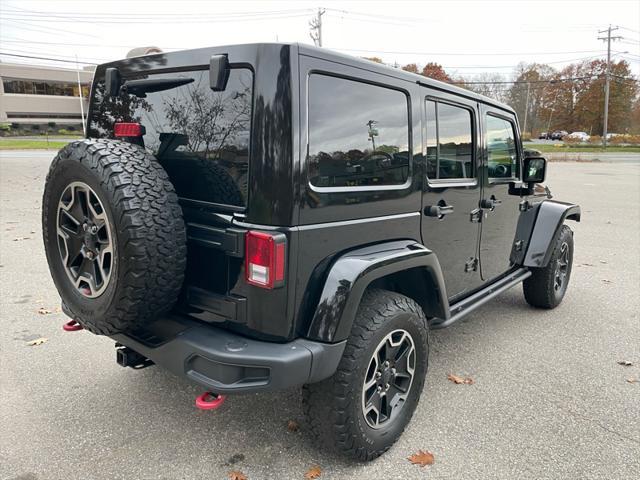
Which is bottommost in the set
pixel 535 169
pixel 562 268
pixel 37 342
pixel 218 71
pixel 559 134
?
pixel 37 342

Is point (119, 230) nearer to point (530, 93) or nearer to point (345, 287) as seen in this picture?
point (345, 287)

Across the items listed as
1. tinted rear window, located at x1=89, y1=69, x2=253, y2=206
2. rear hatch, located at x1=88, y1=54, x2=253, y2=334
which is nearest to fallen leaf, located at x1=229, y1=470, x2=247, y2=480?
rear hatch, located at x1=88, y1=54, x2=253, y2=334

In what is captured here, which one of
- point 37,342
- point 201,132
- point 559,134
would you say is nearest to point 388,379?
point 201,132

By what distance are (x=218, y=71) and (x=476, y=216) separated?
7.18 ft

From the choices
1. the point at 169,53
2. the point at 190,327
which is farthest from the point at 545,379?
the point at 169,53

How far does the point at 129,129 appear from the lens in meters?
2.60

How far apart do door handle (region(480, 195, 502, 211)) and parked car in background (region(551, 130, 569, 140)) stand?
218ft

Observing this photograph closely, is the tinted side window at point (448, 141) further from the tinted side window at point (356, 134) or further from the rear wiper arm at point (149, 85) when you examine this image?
the rear wiper arm at point (149, 85)

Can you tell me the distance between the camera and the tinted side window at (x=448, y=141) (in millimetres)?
3006

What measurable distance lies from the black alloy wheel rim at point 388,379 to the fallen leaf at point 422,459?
8.6 inches

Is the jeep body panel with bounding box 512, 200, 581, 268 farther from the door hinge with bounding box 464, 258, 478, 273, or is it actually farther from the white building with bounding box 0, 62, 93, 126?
the white building with bounding box 0, 62, 93, 126

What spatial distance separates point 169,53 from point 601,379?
355cm

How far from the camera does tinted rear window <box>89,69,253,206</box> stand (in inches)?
86.5

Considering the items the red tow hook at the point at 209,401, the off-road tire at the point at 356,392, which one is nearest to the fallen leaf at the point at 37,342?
the red tow hook at the point at 209,401
